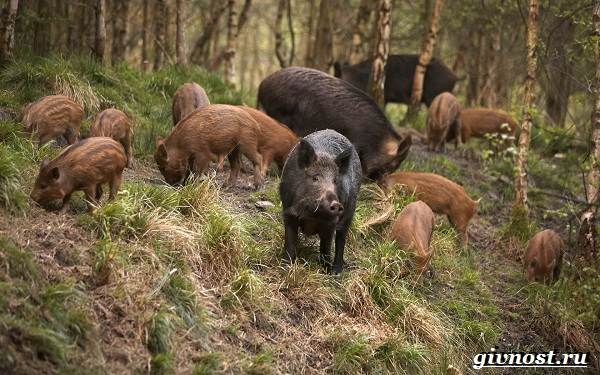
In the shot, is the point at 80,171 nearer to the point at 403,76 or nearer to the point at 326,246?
the point at 326,246

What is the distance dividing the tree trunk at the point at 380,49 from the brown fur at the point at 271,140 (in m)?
4.24

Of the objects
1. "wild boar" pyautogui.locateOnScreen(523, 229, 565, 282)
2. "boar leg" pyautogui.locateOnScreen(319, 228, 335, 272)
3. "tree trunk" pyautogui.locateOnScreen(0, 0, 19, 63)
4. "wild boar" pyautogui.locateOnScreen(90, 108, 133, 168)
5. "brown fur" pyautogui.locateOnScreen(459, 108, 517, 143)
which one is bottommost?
"wild boar" pyautogui.locateOnScreen(523, 229, 565, 282)

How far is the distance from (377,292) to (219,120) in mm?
2629

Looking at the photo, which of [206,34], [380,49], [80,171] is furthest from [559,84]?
[80,171]

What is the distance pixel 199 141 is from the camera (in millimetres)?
9516

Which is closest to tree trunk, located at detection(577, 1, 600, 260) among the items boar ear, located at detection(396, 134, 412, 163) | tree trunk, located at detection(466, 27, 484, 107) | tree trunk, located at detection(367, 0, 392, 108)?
boar ear, located at detection(396, 134, 412, 163)

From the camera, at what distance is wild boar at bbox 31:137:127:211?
736cm

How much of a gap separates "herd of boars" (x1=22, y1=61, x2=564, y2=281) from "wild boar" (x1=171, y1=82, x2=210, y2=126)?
0.01 metres

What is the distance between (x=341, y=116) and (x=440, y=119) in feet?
11.3

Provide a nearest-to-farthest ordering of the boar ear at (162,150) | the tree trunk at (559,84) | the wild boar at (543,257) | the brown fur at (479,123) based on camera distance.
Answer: the boar ear at (162,150)
the wild boar at (543,257)
the brown fur at (479,123)
the tree trunk at (559,84)

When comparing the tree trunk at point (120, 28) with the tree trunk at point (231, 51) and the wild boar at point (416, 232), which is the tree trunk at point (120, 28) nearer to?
the tree trunk at point (231, 51)

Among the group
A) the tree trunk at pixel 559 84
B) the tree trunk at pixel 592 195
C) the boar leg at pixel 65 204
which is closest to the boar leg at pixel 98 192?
the boar leg at pixel 65 204

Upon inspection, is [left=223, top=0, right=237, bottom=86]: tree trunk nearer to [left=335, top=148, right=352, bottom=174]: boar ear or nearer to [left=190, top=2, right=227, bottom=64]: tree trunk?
[left=190, top=2, right=227, bottom=64]: tree trunk

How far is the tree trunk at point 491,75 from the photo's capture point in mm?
19172
